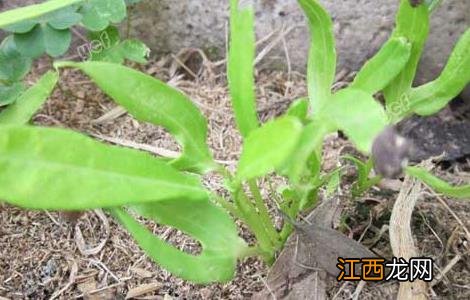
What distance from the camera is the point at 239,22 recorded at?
795mm

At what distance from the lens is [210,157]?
894mm

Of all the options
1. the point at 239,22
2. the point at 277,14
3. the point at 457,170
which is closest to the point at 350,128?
the point at 239,22

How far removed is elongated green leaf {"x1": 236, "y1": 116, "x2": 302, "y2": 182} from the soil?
0.86ft

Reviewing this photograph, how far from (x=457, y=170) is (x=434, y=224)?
15 centimetres

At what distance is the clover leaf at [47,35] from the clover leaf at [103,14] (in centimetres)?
2

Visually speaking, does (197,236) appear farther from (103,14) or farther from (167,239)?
(103,14)

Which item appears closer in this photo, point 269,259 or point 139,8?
point 269,259

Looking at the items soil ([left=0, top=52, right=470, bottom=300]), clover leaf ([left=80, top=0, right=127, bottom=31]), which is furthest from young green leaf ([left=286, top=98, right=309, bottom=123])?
clover leaf ([left=80, top=0, right=127, bottom=31])

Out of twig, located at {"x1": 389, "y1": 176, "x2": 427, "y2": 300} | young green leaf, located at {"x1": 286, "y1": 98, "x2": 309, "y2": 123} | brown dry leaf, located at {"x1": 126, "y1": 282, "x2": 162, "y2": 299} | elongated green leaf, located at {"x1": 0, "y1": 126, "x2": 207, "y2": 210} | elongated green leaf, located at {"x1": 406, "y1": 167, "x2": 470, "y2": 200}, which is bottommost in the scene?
brown dry leaf, located at {"x1": 126, "y1": 282, "x2": 162, "y2": 299}

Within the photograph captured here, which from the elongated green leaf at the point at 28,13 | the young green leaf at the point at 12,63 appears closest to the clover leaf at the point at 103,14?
the young green leaf at the point at 12,63

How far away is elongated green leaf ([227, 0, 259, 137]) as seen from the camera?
31.2 inches

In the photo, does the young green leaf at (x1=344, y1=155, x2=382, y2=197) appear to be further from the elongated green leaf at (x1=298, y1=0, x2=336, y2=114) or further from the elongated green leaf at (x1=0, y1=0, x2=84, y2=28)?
the elongated green leaf at (x1=0, y1=0, x2=84, y2=28)

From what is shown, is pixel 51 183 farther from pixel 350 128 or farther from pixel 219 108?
pixel 219 108

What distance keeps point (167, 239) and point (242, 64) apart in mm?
336
